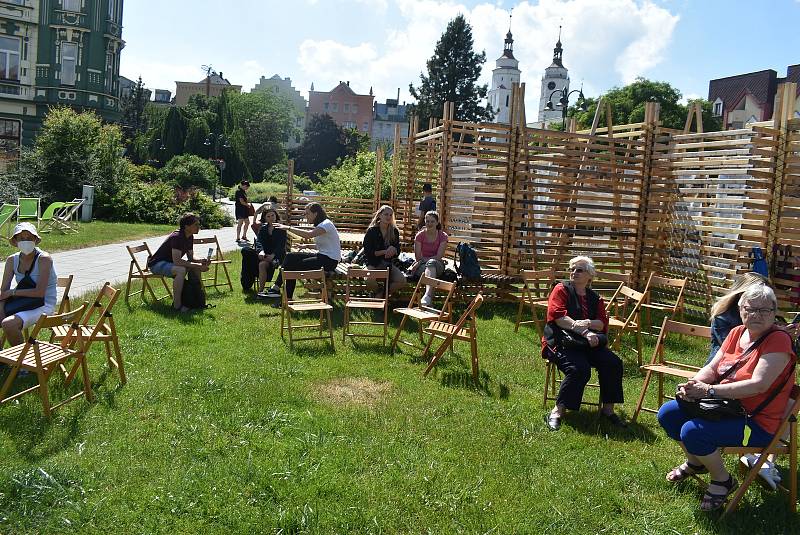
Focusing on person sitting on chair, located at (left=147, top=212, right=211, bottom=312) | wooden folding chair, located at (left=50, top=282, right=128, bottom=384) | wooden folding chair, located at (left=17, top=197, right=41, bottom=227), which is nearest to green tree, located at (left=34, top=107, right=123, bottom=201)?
wooden folding chair, located at (left=17, top=197, right=41, bottom=227)

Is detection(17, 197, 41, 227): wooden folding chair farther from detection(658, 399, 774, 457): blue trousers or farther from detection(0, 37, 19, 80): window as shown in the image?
detection(0, 37, 19, 80): window

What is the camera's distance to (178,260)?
9250 millimetres

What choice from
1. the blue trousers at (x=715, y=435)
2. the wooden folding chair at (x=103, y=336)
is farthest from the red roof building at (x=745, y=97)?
the wooden folding chair at (x=103, y=336)

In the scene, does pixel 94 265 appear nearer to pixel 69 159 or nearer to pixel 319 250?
pixel 319 250

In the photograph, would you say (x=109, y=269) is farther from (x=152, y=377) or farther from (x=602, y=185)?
(x=602, y=185)

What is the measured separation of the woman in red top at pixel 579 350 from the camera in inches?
218

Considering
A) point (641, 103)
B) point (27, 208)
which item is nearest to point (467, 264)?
point (27, 208)

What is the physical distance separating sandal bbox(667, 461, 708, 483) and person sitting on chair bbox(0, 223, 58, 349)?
17.7ft

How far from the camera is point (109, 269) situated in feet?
40.8

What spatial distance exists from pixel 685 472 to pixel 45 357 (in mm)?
4672

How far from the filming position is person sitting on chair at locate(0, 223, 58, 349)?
6121 millimetres

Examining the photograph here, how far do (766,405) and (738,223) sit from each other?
6674 millimetres

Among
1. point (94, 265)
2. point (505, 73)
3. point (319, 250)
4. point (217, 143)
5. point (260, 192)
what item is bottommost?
point (94, 265)

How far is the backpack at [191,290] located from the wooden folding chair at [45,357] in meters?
3.60
